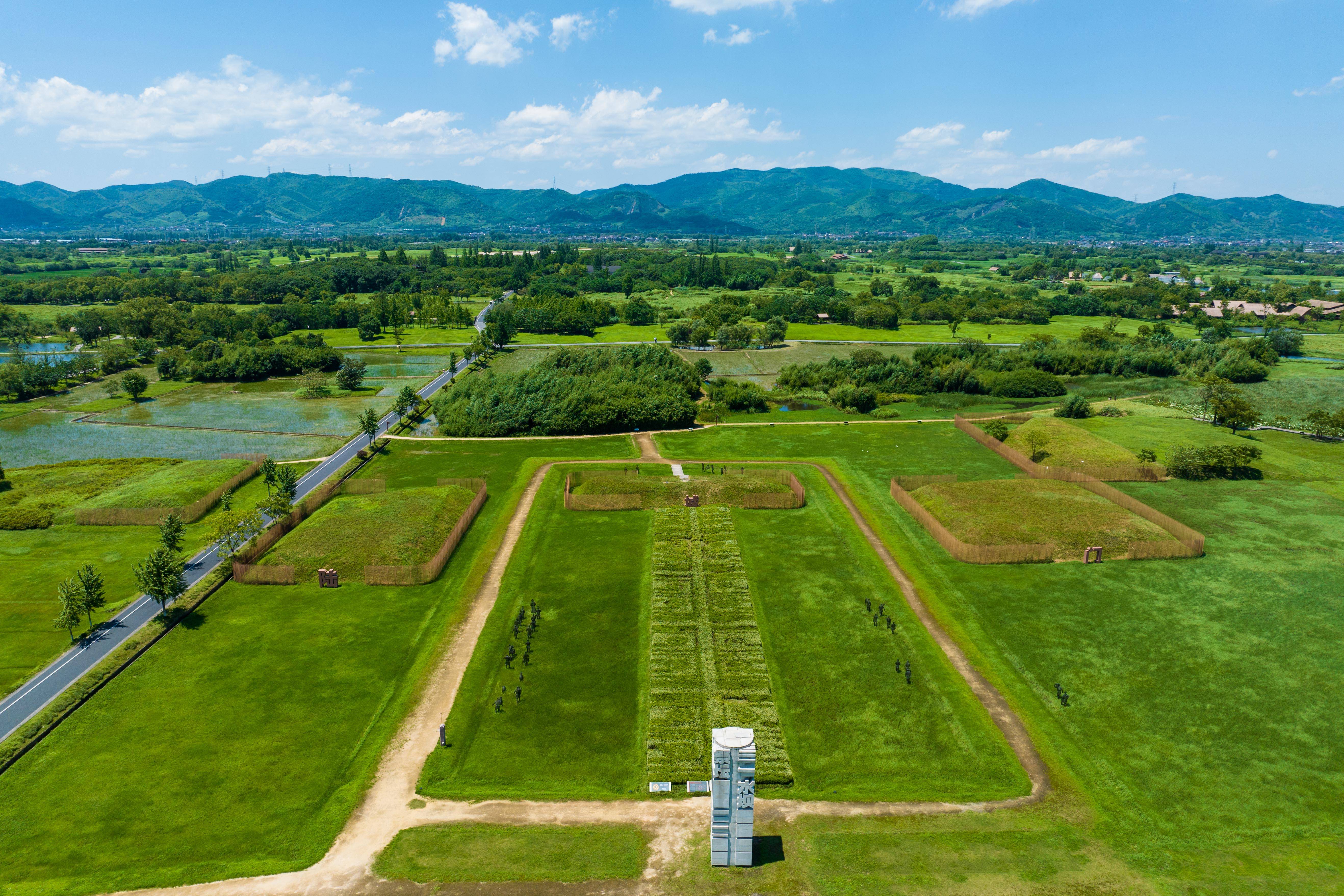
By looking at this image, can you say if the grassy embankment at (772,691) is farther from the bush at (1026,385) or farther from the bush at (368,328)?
the bush at (368,328)

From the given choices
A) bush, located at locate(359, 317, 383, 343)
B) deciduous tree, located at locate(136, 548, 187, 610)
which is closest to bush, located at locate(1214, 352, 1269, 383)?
deciduous tree, located at locate(136, 548, 187, 610)

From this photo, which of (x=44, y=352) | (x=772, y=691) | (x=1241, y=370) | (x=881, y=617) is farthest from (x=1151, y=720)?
(x=44, y=352)

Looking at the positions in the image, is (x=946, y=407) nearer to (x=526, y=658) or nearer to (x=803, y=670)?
(x=803, y=670)

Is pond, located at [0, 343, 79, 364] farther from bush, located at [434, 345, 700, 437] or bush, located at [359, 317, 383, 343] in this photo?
bush, located at [434, 345, 700, 437]

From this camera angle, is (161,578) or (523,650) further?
(161,578)

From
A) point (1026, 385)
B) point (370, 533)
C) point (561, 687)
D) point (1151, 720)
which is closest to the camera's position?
point (1151, 720)

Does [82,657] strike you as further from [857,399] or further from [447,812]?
[857,399]

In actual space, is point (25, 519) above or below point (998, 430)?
below
